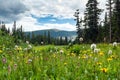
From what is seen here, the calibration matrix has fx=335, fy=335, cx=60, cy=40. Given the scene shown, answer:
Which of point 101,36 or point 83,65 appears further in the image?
point 101,36

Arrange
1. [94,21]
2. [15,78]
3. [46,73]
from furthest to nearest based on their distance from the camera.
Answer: [94,21]
[46,73]
[15,78]

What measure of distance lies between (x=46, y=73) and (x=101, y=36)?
246 ft

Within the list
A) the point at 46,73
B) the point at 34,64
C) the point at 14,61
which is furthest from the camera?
the point at 14,61

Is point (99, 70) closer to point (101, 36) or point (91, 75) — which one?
point (91, 75)

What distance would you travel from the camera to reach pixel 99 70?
22.4 feet

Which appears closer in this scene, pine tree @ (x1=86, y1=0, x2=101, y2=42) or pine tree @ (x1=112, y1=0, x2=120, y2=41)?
pine tree @ (x1=112, y1=0, x2=120, y2=41)

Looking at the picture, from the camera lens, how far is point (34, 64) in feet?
22.8

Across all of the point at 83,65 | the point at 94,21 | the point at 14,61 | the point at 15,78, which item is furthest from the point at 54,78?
the point at 94,21

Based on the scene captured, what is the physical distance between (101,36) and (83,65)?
74.0m

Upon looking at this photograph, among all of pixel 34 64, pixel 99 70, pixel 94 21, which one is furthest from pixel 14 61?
pixel 94 21

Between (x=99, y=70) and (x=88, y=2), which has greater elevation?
(x=88, y=2)

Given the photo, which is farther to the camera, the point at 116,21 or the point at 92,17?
the point at 92,17

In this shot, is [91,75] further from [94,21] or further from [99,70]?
[94,21]

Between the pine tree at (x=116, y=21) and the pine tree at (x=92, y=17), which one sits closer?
the pine tree at (x=116, y=21)
